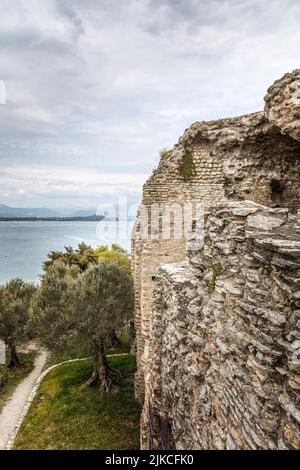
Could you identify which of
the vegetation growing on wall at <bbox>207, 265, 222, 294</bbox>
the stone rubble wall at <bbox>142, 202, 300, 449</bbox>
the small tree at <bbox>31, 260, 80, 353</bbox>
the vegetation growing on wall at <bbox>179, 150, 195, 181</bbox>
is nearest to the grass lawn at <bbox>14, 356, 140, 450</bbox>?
the small tree at <bbox>31, 260, 80, 353</bbox>

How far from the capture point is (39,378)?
2012 cm

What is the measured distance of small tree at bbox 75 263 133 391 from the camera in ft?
55.1

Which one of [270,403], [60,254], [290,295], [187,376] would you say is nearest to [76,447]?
[187,376]

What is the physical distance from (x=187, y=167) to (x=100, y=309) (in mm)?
9249

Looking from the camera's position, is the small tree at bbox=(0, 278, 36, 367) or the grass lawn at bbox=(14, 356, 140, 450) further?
the small tree at bbox=(0, 278, 36, 367)

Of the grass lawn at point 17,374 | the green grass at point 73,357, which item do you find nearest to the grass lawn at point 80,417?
the grass lawn at point 17,374

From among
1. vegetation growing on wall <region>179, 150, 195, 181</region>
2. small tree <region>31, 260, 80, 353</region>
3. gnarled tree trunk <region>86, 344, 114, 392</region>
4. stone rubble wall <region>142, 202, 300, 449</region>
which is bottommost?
gnarled tree trunk <region>86, 344, 114, 392</region>

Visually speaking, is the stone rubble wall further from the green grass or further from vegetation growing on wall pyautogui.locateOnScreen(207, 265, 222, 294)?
the green grass

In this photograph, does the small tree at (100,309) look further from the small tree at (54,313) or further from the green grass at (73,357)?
the green grass at (73,357)

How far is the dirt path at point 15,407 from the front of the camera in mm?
14352

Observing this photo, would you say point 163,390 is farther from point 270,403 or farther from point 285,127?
point 285,127

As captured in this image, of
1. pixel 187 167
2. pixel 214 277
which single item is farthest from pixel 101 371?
pixel 214 277

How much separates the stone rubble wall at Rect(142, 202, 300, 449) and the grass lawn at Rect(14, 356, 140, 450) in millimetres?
7778

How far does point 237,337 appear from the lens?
4.20 metres
